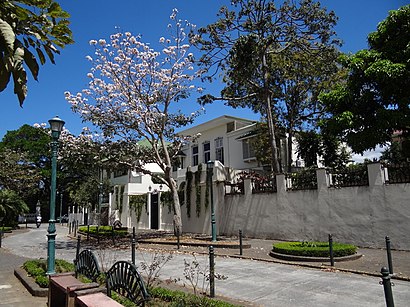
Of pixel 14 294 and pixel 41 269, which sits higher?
pixel 41 269

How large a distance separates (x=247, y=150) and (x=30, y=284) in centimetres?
2252

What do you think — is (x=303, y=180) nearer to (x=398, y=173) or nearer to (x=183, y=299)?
(x=398, y=173)

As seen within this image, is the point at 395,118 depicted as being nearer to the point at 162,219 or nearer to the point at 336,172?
the point at 336,172

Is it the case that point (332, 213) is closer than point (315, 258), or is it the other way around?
point (315, 258)

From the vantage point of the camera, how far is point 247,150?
28.9 meters

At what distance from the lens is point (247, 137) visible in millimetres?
27688

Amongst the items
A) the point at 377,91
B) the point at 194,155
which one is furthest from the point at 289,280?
the point at 194,155

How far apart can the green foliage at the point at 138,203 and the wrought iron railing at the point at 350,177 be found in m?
18.4

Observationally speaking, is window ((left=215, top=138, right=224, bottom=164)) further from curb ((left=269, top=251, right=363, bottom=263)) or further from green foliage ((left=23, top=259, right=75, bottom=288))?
green foliage ((left=23, top=259, right=75, bottom=288))

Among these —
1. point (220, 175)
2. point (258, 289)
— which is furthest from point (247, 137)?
point (258, 289)

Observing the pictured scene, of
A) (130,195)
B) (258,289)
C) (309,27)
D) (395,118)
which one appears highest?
(309,27)

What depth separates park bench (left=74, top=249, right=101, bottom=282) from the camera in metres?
6.51

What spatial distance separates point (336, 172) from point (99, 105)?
12.5 metres

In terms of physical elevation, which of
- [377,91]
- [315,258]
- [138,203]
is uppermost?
[377,91]
